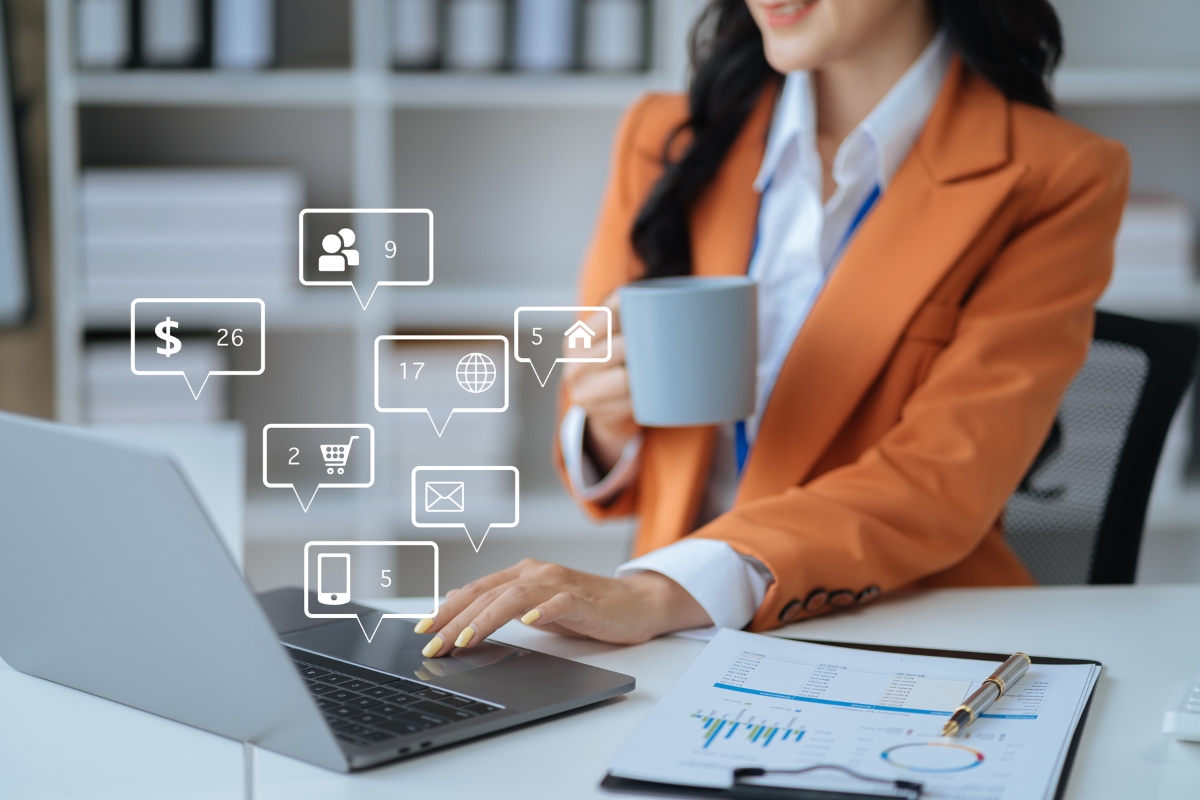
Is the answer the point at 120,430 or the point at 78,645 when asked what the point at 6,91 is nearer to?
the point at 120,430

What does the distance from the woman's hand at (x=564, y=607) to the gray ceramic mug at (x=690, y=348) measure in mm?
A: 152

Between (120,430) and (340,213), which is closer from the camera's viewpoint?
(340,213)

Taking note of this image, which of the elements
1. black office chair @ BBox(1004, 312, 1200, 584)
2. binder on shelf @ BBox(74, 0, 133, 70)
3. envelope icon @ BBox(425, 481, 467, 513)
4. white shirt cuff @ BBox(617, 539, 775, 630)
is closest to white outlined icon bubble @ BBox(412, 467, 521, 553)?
envelope icon @ BBox(425, 481, 467, 513)

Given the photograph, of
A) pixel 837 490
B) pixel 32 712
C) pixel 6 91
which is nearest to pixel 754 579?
pixel 837 490

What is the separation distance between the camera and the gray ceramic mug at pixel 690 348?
904mm

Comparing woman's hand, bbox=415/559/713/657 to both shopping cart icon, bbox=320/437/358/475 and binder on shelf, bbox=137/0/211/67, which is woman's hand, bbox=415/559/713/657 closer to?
shopping cart icon, bbox=320/437/358/475

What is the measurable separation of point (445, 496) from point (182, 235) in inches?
56.3

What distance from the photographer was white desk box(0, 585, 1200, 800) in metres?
0.57

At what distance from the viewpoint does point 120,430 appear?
1.52 metres

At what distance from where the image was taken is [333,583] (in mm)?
835

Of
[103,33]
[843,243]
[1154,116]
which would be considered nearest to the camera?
[843,243]

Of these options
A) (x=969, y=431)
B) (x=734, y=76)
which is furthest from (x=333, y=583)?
(x=734, y=76)

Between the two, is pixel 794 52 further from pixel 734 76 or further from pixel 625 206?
pixel 625 206

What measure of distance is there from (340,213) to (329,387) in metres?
1.11
